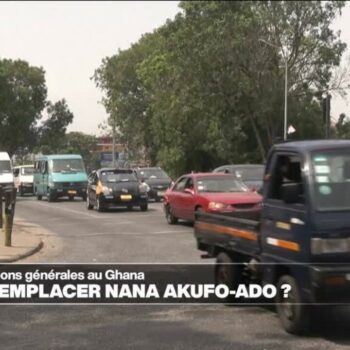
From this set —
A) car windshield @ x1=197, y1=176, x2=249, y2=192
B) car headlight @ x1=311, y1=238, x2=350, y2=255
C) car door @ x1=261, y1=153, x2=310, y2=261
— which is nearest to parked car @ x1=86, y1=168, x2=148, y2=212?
car windshield @ x1=197, y1=176, x2=249, y2=192

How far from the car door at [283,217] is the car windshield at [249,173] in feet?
48.1

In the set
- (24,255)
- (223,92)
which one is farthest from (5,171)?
(223,92)

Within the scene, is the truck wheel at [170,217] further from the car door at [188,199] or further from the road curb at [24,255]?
the road curb at [24,255]

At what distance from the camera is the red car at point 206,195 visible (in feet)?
55.0

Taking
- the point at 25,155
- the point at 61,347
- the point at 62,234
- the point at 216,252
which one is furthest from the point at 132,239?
the point at 25,155

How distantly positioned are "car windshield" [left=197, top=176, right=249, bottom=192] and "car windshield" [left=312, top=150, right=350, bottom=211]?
1108cm

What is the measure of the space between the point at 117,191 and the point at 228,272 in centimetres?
1808

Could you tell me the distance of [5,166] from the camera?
33719 millimetres

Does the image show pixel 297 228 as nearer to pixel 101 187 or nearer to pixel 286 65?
pixel 101 187

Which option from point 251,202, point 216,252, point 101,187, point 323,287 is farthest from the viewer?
point 101,187

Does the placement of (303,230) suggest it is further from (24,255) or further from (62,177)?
(62,177)

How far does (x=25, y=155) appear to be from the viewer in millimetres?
92062

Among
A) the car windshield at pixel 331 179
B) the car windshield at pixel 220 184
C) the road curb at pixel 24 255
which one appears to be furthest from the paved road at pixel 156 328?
the car windshield at pixel 220 184

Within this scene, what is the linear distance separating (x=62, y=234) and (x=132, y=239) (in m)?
2.41
